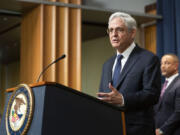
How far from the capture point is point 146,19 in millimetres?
6438

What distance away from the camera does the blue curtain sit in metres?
6.05

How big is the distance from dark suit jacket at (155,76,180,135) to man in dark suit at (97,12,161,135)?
1.34m

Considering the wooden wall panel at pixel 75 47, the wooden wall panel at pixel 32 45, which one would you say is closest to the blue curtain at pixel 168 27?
the wooden wall panel at pixel 75 47

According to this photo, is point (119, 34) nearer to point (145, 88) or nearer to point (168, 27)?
point (145, 88)

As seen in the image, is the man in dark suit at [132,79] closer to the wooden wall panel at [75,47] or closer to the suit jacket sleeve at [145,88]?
the suit jacket sleeve at [145,88]

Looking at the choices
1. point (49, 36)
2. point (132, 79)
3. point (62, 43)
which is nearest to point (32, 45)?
point (49, 36)

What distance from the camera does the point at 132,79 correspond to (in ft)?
7.70

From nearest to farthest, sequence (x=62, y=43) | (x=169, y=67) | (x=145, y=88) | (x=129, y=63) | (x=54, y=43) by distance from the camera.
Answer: (x=145, y=88) < (x=129, y=63) < (x=169, y=67) < (x=54, y=43) < (x=62, y=43)

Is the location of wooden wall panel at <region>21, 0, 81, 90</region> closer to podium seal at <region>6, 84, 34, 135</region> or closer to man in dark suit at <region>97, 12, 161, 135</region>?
→ man in dark suit at <region>97, 12, 161, 135</region>

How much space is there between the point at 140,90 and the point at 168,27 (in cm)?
405

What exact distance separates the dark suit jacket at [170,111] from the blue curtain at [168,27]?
2184mm

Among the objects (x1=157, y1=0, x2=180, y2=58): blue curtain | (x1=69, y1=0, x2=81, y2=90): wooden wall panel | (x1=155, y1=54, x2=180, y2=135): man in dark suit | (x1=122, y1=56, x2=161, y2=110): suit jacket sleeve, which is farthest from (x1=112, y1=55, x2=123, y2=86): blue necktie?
(x1=157, y1=0, x2=180, y2=58): blue curtain

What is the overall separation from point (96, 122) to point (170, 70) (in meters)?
2.47

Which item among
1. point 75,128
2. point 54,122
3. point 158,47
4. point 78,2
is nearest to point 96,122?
point 75,128
